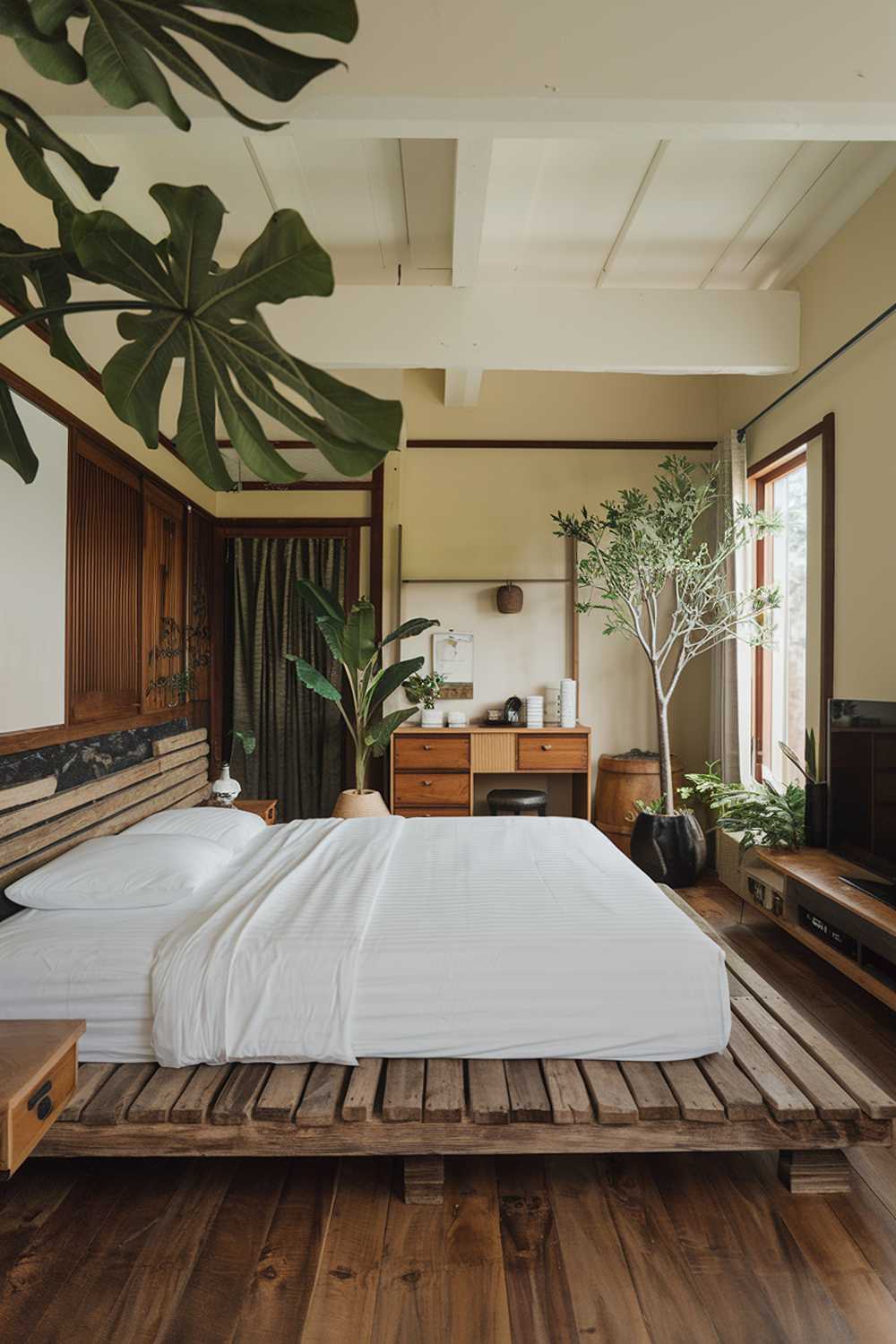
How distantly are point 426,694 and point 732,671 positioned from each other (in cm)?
189

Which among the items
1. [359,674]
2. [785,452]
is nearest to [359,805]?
[359,674]

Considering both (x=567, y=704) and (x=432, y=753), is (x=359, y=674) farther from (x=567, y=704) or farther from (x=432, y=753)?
(x=567, y=704)

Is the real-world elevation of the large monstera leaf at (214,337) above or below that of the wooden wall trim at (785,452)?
below

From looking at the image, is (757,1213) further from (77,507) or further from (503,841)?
(77,507)

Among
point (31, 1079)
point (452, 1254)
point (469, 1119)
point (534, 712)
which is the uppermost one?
point (534, 712)

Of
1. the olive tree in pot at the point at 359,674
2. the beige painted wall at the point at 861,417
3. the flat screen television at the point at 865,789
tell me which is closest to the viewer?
the flat screen television at the point at 865,789

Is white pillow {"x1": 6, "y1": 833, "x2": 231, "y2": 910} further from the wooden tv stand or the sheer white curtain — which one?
the sheer white curtain

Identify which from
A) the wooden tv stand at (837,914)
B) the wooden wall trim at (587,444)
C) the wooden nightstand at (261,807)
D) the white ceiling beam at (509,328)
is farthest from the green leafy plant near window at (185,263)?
the wooden wall trim at (587,444)

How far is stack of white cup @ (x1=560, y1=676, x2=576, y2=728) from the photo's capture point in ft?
17.4

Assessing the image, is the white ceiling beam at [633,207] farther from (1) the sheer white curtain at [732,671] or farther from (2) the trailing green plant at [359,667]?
(2) the trailing green plant at [359,667]

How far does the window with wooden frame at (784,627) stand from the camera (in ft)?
14.4

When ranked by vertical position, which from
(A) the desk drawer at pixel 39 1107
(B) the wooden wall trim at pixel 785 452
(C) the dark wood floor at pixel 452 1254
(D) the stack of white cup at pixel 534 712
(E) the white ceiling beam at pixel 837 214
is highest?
(E) the white ceiling beam at pixel 837 214

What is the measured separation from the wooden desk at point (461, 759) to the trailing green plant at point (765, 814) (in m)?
1.07

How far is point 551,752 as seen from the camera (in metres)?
5.20
